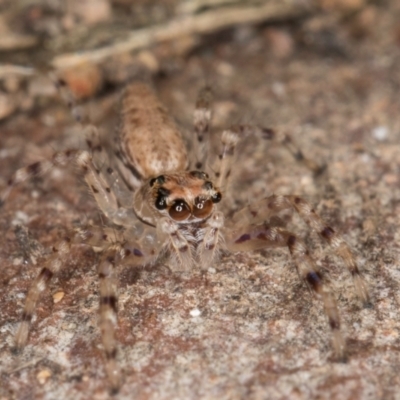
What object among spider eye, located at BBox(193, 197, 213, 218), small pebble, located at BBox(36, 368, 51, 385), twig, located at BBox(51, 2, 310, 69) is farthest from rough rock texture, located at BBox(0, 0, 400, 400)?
spider eye, located at BBox(193, 197, 213, 218)

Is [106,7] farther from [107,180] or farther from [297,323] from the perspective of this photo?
[297,323]

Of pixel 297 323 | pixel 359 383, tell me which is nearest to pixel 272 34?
pixel 297 323

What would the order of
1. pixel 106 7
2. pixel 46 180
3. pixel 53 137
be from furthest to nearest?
1. pixel 106 7
2. pixel 53 137
3. pixel 46 180

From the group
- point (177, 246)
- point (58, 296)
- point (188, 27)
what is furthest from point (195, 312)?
point (188, 27)

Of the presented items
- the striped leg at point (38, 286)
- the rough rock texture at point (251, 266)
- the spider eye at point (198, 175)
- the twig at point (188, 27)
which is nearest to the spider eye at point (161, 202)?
the spider eye at point (198, 175)

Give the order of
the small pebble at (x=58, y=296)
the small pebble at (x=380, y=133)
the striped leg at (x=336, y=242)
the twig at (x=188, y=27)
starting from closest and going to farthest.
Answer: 1. the striped leg at (x=336, y=242)
2. the small pebble at (x=58, y=296)
3. the small pebble at (x=380, y=133)
4. the twig at (x=188, y=27)

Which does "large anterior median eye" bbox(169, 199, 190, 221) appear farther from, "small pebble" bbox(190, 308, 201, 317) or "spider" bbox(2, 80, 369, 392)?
"small pebble" bbox(190, 308, 201, 317)

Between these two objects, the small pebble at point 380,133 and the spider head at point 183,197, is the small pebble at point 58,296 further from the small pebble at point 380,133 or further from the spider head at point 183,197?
the small pebble at point 380,133
